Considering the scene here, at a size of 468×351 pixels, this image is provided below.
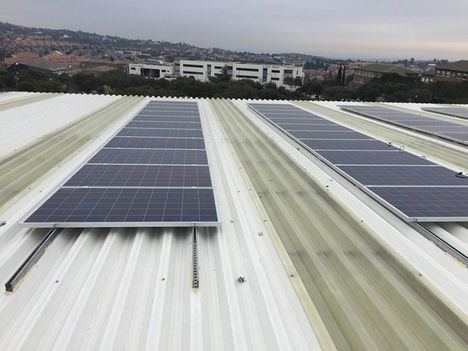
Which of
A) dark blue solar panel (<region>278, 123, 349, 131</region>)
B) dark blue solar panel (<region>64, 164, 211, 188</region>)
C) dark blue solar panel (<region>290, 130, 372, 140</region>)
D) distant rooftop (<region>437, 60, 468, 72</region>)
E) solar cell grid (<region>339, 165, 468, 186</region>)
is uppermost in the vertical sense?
distant rooftop (<region>437, 60, 468, 72</region>)

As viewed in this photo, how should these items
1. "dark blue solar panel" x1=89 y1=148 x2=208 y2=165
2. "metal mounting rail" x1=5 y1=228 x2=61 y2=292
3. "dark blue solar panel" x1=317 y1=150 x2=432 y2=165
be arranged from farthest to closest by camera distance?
"dark blue solar panel" x1=317 y1=150 x2=432 y2=165 < "dark blue solar panel" x1=89 y1=148 x2=208 y2=165 < "metal mounting rail" x1=5 y1=228 x2=61 y2=292

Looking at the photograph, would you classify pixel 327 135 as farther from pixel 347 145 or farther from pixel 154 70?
pixel 154 70

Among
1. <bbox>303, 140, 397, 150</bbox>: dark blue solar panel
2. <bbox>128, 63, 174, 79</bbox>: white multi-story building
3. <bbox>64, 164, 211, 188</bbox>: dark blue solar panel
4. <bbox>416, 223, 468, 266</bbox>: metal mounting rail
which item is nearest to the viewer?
<bbox>416, 223, 468, 266</bbox>: metal mounting rail

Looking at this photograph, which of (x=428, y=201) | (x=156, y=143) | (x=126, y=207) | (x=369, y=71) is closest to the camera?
(x=126, y=207)

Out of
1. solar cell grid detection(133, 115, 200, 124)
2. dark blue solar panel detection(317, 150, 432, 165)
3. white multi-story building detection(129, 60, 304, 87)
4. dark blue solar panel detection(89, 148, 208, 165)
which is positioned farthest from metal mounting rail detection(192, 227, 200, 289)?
white multi-story building detection(129, 60, 304, 87)

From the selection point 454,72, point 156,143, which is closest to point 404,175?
point 156,143

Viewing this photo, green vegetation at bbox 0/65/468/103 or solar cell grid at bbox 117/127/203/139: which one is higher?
green vegetation at bbox 0/65/468/103

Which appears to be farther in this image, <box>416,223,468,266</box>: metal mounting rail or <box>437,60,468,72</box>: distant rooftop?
<box>437,60,468,72</box>: distant rooftop

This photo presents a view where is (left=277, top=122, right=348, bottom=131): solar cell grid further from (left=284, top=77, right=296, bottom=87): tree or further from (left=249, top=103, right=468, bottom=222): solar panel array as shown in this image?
(left=284, top=77, right=296, bottom=87): tree
